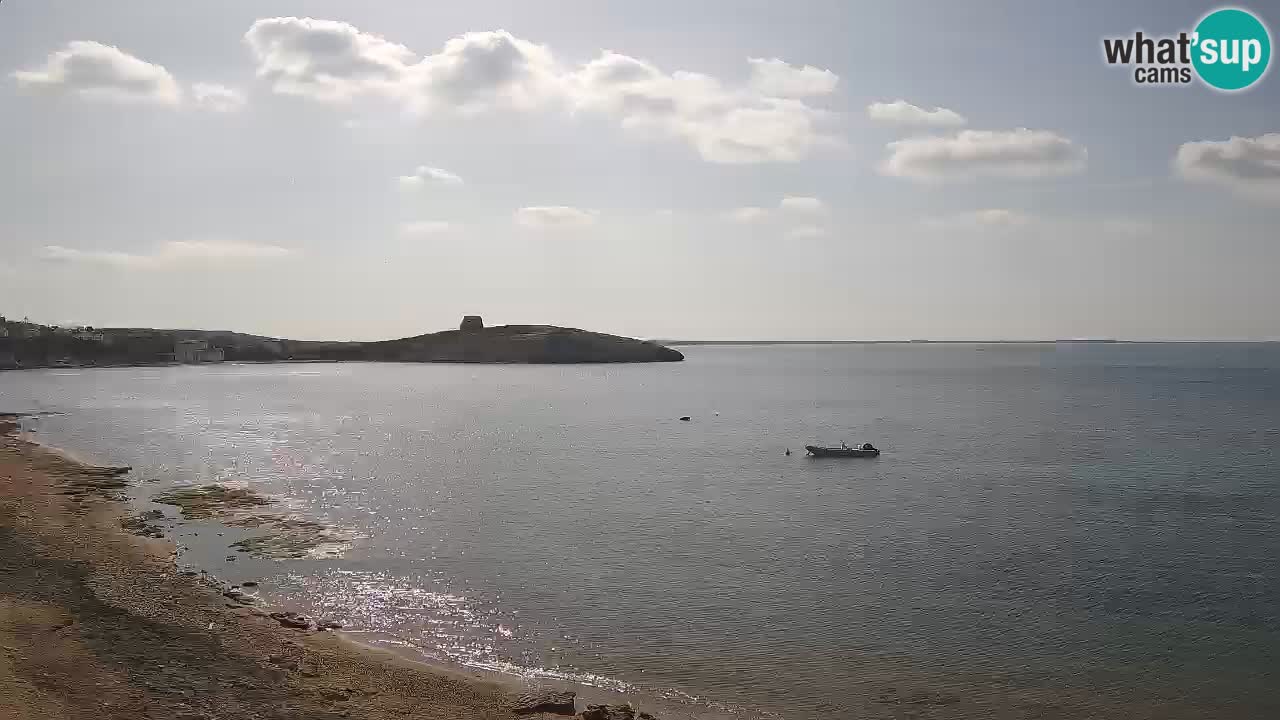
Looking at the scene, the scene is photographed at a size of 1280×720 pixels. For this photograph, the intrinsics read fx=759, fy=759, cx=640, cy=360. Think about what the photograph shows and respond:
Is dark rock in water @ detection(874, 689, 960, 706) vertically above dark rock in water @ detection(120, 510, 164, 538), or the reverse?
dark rock in water @ detection(120, 510, 164, 538)

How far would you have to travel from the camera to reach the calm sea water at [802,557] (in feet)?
81.6

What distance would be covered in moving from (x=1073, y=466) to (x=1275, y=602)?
3860 centimetres

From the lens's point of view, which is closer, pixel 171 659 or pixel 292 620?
pixel 171 659

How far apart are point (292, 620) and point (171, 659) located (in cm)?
472

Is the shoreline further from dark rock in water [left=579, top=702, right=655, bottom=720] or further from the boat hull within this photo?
the boat hull

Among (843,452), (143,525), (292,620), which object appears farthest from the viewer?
(843,452)

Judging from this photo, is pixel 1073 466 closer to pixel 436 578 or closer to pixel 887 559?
pixel 887 559

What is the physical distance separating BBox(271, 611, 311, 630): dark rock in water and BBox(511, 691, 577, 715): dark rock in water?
9.67 meters

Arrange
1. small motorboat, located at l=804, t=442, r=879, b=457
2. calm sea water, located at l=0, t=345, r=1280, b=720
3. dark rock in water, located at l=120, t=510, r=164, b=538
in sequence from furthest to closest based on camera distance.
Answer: small motorboat, located at l=804, t=442, r=879, b=457, dark rock in water, located at l=120, t=510, r=164, b=538, calm sea water, located at l=0, t=345, r=1280, b=720


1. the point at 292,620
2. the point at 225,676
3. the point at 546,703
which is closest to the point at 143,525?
the point at 292,620

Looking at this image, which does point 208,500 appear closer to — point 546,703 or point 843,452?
point 546,703

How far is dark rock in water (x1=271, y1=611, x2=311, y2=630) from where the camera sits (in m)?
26.7

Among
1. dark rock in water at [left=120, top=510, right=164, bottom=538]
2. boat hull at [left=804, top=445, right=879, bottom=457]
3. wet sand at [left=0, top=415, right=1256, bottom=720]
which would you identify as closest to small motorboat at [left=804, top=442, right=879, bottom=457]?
boat hull at [left=804, top=445, right=879, bottom=457]

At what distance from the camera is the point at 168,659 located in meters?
22.5
